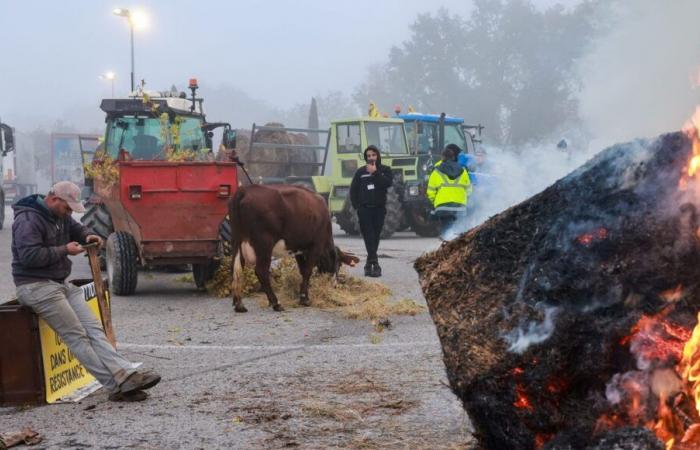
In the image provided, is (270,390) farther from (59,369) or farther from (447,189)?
(447,189)

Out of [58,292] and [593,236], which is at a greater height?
[593,236]

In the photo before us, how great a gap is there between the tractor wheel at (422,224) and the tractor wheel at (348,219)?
1410mm

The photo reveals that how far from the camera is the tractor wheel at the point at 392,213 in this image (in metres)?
21.9

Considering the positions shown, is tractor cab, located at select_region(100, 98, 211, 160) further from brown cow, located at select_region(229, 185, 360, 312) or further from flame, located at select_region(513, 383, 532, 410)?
flame, located at select_region(513, 383, 532, 410)

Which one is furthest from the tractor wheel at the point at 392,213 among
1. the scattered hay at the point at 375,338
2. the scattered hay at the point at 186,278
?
the scattered hay at the point at 375,338

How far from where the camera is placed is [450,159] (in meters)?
14.4

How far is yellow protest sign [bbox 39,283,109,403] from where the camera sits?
684cm

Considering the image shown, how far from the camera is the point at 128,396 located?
676cm

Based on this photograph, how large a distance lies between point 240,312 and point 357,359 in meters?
3.19

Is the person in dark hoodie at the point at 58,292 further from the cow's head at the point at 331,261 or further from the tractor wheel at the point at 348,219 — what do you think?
the tractor wheel at the point at 348,219

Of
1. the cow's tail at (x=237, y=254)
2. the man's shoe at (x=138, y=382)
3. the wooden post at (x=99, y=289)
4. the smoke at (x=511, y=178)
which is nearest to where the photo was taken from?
the man's shoe at (x=138, y=382)

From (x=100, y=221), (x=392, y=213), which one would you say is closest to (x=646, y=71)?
(x=100, y=221)

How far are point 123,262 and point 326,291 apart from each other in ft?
9.29

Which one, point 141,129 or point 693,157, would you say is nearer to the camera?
point 693,157
